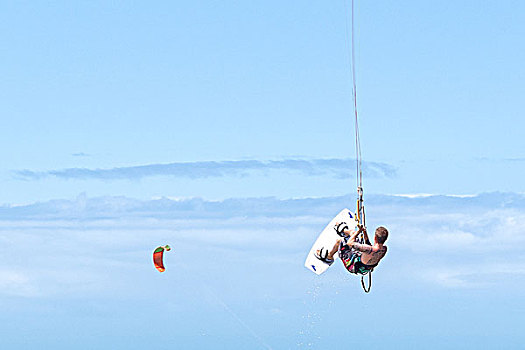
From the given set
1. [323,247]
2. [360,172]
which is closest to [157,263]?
[323,247]

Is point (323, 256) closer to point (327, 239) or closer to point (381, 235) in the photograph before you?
point (327, 239)

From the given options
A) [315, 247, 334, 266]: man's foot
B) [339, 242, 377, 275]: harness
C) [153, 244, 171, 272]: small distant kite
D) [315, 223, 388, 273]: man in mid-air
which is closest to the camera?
[315, 223, 388, 273]: man in mid-air

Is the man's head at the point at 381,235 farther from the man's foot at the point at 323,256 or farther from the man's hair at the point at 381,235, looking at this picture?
the man's foot at the point at 323,256

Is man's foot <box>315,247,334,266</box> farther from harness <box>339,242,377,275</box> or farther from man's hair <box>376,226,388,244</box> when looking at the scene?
man's hair <box>376,226,388,244</box>

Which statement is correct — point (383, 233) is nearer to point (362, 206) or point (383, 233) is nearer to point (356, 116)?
point (362, 206)

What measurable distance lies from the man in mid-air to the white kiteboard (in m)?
0.10

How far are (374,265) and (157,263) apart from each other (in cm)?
472

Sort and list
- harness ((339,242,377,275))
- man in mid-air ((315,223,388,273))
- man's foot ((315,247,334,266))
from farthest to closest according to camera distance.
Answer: man's foot ((315,247,334,266)), harness ((339,242,377,275)), man in mid-air ((315,223,388,273))

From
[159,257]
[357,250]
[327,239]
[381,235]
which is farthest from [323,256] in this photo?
[159,257]

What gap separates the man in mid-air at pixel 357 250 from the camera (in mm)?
19484

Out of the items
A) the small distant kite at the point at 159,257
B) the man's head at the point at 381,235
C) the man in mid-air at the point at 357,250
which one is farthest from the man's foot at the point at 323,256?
the small distant kite at the point at 159,257

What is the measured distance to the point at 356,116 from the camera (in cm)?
1788

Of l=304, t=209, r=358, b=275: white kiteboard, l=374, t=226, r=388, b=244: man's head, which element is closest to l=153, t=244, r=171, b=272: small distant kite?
l=304, t=209, r=358, b=275: white kiteboard

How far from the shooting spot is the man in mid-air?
19484 millimetres
